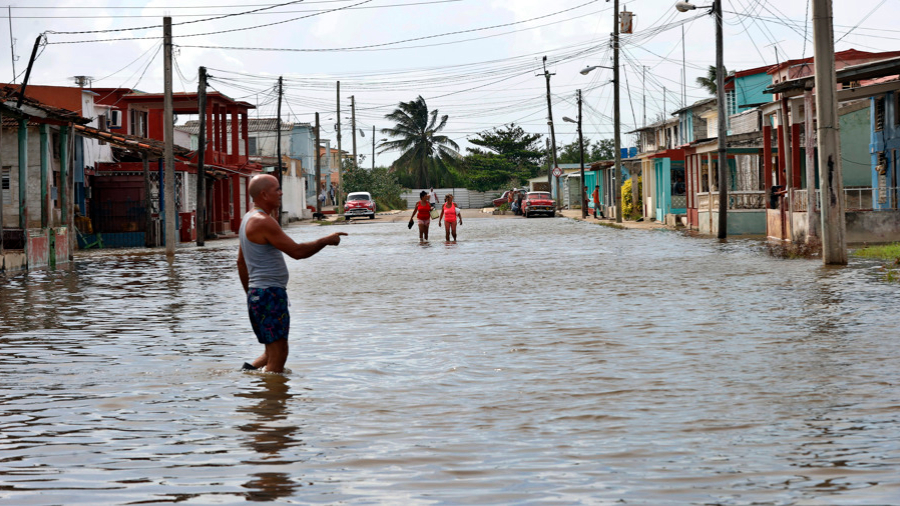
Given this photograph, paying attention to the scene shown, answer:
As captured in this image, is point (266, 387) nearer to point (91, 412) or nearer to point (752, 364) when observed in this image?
point (91, 412)

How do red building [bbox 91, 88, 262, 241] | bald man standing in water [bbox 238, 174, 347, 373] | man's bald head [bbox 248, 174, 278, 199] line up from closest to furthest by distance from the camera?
bald man standing in water [bbox 238, 174, 347, 373] < man's bald head [bbox 248, 174, 278, 199] < red building [bbox 91, 88, 262, 241]

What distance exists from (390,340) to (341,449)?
16.7 feet

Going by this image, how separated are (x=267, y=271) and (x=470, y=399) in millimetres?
2104

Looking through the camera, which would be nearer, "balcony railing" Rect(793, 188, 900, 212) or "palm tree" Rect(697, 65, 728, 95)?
"balcony railing" Rect(793, 188, 900, 212)

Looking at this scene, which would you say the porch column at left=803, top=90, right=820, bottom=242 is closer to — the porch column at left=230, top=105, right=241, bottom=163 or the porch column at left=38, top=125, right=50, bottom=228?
the porch column at left=38, top=125, right=50, bottom=228

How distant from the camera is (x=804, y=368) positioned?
874 centimetres

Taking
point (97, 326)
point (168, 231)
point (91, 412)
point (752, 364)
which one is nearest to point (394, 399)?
point (91, 412)

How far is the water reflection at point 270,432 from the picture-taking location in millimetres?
5409

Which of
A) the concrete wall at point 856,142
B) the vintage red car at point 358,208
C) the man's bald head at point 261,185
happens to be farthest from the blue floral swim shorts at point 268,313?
the vintage red car at point 358,208

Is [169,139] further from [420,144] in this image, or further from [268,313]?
[420,144]

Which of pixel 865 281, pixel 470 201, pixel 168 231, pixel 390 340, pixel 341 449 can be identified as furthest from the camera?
pixel 470 201

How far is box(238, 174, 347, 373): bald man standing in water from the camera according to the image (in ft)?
28.6

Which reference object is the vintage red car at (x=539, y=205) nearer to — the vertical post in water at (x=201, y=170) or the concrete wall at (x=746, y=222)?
the vertical post in water at (x=201, y=170)

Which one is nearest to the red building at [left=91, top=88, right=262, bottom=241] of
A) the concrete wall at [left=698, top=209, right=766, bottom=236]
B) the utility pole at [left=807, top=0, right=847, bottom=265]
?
the concrete wall at [left=698, top=209, right=766, bottom=236]
